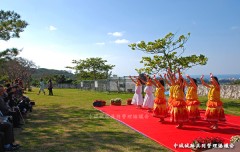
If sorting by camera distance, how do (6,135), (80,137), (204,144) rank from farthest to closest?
(80,137)
(6,135)
(204,144)

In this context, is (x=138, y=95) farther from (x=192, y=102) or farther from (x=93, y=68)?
(x=93, y=68)

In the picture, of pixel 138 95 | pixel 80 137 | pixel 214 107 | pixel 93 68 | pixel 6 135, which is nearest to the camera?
pixel 6 135

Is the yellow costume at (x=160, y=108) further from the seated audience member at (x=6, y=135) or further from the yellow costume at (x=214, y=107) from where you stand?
the seated audience member at (x=6, y=135)

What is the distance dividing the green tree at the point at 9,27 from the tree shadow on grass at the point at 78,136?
5817 millimetres

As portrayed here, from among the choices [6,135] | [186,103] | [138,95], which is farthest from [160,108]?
[6,135]

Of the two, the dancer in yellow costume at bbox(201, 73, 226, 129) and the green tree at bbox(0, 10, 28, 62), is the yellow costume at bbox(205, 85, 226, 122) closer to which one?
the dancer in yellow costume at bbox(201, 73, 226, 129)

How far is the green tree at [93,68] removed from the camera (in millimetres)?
47500

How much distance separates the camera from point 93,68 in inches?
1895

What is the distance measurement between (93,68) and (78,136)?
40045 millimetres

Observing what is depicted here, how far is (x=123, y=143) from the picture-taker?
735 centimetres

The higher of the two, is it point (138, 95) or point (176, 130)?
point (138, 95)

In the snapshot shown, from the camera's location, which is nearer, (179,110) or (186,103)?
(179,110)

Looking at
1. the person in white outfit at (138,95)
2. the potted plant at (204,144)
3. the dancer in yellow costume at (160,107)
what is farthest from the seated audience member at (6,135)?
the person in white outfit at (138,95)

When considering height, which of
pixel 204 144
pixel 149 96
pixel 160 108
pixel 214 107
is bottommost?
pixel 204 144
